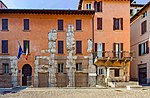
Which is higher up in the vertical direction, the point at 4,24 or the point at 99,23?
the point at 99,23

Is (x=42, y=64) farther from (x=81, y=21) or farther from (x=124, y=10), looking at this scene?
(x=124, y=10)

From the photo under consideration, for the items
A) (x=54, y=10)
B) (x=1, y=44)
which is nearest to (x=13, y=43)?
(x=1, y=44)

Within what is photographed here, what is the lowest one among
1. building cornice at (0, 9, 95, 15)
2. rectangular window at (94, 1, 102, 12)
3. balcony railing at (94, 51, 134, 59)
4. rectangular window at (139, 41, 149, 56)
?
balcony railing at (94, 51, 134, 59)

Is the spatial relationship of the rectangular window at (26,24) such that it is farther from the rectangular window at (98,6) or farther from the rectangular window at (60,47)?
the rectangular window at (98,6)

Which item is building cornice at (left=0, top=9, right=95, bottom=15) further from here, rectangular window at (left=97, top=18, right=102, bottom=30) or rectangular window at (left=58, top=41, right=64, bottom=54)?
rectangular window at (left=58, top=41, right=64, bottom=54)

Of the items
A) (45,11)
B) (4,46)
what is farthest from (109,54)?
(4,46)

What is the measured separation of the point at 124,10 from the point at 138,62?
9127mm

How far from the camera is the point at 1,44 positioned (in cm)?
3612

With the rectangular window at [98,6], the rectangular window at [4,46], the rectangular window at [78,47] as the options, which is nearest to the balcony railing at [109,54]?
the rectangular window at [78,47]

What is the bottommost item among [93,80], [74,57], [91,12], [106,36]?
[93,80]

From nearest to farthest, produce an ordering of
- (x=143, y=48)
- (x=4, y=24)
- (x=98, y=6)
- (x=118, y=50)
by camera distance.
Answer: (x=4, y=24)
(x=118, y=50)
(x=98, y=6)
(x=143, y=48)

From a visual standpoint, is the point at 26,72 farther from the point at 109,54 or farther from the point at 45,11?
the point at 109,54

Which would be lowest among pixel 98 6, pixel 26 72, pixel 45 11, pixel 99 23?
pixel 26 72

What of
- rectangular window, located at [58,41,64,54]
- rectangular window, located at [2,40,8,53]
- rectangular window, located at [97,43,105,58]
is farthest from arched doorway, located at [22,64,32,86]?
rectangular window, located at [97,43,105,58]
